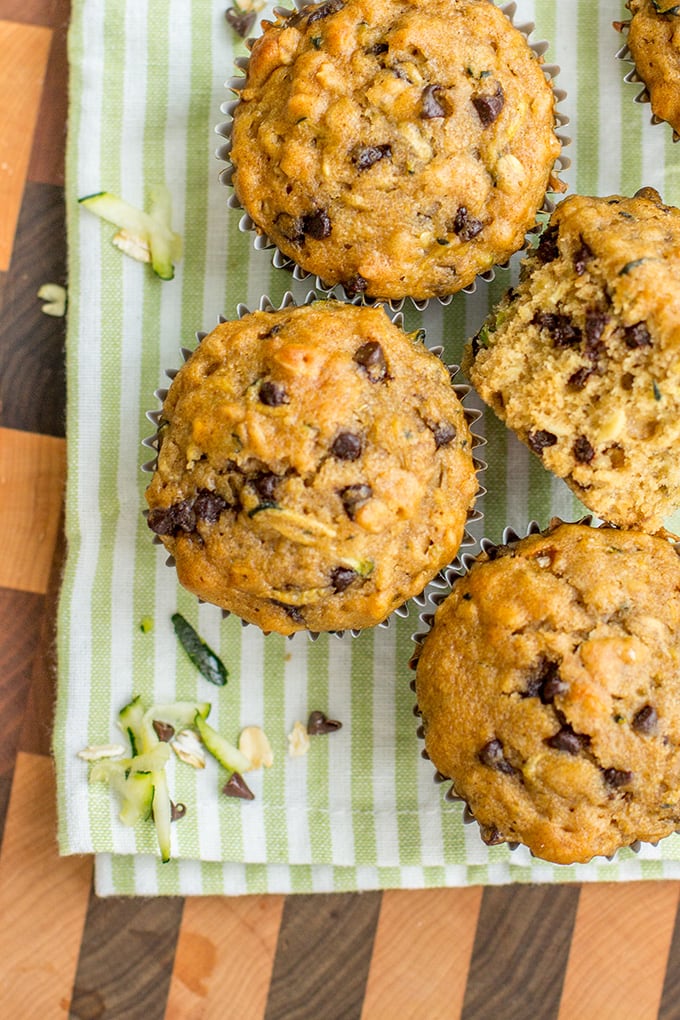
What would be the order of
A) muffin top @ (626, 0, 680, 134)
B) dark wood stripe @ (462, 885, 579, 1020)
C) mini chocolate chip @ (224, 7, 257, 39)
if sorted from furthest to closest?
1. dark wood stripe @ (462, 885, 579, 1020)
2. mini chocolate chip @ (224, 7, 257, 39)
3. muffin top @ (626, 0, 680, 134)

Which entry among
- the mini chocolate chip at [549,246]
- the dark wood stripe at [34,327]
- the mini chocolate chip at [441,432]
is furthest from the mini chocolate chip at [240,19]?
the mini chocolate chip at [441,432]

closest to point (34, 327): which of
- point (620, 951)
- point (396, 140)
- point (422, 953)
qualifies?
point (396, 140)

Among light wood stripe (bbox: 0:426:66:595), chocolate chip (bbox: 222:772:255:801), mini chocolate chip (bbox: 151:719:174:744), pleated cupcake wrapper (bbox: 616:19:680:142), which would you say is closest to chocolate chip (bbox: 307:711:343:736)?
chocolate chip (bbox: 222:772:255:801)

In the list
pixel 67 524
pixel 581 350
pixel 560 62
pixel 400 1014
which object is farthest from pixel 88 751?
pixel 560 62

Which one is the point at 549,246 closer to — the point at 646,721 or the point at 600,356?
the point at 600,356

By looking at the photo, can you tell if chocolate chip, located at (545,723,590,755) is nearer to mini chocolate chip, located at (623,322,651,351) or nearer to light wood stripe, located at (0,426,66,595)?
mini chocolate chip, located at (623,322,651,351)

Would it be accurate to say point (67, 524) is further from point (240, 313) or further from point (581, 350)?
point (581, 350)
